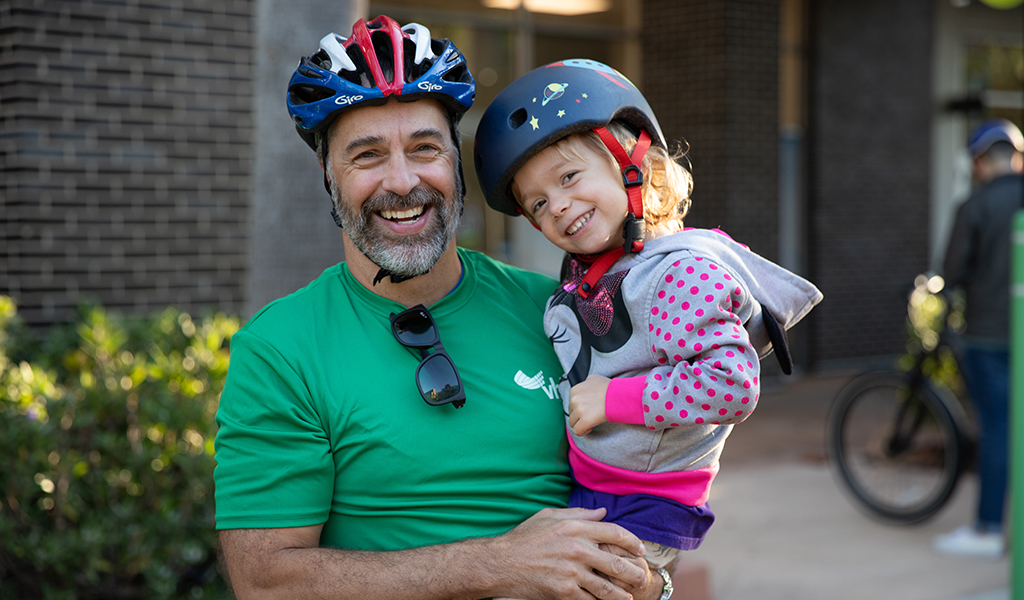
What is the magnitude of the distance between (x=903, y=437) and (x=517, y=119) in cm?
487

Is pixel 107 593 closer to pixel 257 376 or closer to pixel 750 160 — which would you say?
pixel 257 376

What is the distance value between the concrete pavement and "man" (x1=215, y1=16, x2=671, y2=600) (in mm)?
2582

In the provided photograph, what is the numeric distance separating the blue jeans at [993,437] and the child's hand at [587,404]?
4.42m

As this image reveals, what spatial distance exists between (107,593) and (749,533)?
3777mm

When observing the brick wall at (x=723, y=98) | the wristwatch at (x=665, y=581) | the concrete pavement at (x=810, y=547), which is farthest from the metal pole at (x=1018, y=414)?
the brick wall at (x=723, y=98)

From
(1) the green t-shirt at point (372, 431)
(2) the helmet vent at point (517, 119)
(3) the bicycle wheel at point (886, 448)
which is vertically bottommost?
(3) the bicycle wheel at point (886, 448)

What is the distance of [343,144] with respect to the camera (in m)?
2.24

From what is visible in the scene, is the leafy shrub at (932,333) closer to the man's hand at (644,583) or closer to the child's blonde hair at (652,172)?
the child's blonde hair at (652,172)

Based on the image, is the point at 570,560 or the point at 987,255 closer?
the point at 570,560

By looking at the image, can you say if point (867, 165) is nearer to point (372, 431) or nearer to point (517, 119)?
point (517, 119)

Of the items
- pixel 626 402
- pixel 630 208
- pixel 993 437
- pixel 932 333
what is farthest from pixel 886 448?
pixel 626 402

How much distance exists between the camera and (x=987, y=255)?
600 centimetres

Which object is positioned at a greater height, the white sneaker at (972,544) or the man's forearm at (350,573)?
the man's forearm at (350,573)

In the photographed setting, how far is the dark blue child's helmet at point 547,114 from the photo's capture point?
227 cm
